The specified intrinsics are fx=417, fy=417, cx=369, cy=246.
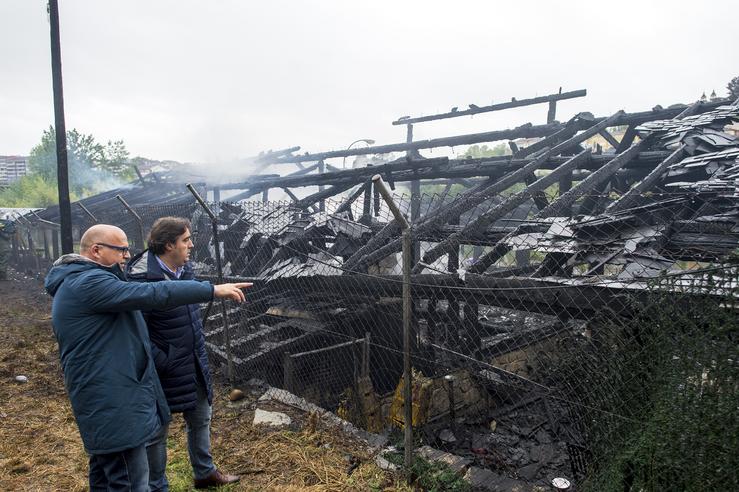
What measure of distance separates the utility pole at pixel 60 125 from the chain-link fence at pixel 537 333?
2.52m

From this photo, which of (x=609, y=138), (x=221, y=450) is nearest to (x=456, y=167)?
(x=609, y=138)

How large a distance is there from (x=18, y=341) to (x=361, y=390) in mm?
6263

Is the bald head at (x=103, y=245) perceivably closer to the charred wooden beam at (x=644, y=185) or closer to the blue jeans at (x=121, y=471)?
the blue jeans at (x=121, y=471)

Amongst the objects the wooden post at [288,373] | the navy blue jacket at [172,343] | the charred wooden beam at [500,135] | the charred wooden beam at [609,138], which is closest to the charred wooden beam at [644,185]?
the charred wooden beam at [609,138]

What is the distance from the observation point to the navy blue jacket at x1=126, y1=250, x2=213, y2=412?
8.70ft

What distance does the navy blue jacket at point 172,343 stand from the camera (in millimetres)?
2652

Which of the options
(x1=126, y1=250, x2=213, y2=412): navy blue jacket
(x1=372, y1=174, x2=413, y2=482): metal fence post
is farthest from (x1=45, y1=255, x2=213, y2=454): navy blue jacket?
(x1=372, y1=174, x2=413, y2=482): metal fence post

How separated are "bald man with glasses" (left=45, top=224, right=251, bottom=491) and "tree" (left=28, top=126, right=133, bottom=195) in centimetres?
4238

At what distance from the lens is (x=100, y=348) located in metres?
2.15

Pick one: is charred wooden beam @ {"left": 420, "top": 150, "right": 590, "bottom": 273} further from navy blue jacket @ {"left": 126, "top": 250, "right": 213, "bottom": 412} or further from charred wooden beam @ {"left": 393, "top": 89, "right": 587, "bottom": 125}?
charred wooden beam @ {"left": 393, "top": 89, "right": 587, "bottom": 125}

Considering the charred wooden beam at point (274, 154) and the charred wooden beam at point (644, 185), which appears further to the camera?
the charred wooden beam at point (274, 154)

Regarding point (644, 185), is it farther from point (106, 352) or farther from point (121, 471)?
point (121, 471)

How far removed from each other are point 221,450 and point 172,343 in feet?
5.23

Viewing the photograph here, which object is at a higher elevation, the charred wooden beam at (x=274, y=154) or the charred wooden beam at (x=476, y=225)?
the charred wooden beam at (x=274, y=154)
